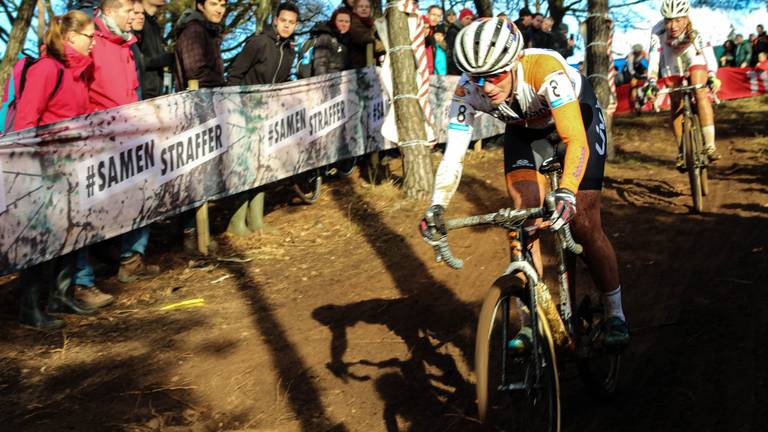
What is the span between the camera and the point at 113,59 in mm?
7426

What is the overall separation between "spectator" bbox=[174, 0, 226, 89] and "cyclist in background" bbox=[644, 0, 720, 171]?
4902 mm

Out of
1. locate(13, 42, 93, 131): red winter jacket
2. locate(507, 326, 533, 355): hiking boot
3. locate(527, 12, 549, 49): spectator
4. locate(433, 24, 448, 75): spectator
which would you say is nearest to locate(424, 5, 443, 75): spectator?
locate(433, 24, 448, 75): spectator

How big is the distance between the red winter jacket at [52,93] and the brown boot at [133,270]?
1654 mm

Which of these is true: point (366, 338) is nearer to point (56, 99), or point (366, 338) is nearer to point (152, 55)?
point (56, 99)

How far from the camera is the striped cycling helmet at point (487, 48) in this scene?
4.10 metres

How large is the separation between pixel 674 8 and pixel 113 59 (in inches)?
245

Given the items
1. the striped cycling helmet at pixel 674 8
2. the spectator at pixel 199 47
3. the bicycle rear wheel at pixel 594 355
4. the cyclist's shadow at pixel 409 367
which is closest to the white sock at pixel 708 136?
the striped cycling helmet at pixel 674 8

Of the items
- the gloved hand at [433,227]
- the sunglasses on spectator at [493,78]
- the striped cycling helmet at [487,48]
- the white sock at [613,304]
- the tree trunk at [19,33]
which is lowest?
the white sock at [613,304]

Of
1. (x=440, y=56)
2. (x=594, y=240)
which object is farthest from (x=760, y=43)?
(x=594, y=240)

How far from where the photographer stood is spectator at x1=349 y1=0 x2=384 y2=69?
1178cm

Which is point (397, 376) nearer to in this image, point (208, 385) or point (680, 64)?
point (208, 385)

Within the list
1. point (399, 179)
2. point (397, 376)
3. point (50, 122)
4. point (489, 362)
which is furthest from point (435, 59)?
point (489, 362)

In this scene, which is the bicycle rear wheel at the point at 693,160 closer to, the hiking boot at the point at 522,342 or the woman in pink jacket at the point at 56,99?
the hiking boot at the point at 522,342

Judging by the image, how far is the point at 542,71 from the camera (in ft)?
14.5
